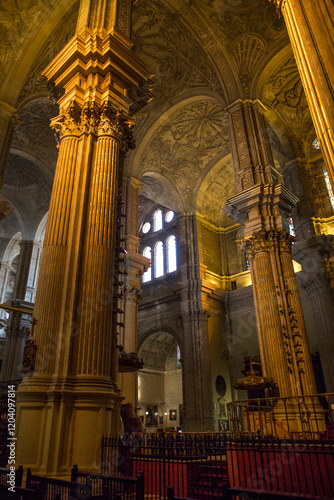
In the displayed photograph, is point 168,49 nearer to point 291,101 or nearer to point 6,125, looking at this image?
point 291,101

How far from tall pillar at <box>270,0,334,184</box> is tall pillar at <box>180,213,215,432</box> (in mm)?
14204

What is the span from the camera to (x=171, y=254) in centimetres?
2189

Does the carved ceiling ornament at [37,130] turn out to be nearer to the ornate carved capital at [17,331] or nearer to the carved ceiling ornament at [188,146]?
the carved ceiling ornament at [188,146]

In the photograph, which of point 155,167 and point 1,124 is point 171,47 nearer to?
point 155,167

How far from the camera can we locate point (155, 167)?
64.3ft

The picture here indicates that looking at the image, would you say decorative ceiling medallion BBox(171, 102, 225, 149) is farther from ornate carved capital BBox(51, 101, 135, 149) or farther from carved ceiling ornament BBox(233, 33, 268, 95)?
ornate carved capital BBox(51, 101, 135, 149)

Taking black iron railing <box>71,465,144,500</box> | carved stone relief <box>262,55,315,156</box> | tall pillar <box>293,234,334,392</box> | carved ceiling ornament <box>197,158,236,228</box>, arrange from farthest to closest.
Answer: carved ceiling ornament <box>197,158,236,228</box> < carved stone relief <box>262,55,315,156</box> < tall pillar <box>293,234,334,392</box> < black iron railing <box>71,465,144,500</box>

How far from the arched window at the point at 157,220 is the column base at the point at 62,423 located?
1842 centimetres

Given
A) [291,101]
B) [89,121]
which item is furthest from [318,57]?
[291,101]

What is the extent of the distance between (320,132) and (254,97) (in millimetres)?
10307

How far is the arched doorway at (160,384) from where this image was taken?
2223 cm

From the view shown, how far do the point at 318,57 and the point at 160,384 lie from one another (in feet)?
72.6

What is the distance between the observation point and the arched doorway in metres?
22.2

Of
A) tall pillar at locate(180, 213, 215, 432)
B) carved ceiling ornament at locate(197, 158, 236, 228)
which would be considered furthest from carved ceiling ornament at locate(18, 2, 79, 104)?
tall pillar at locate(180, 213, 215, 432)
